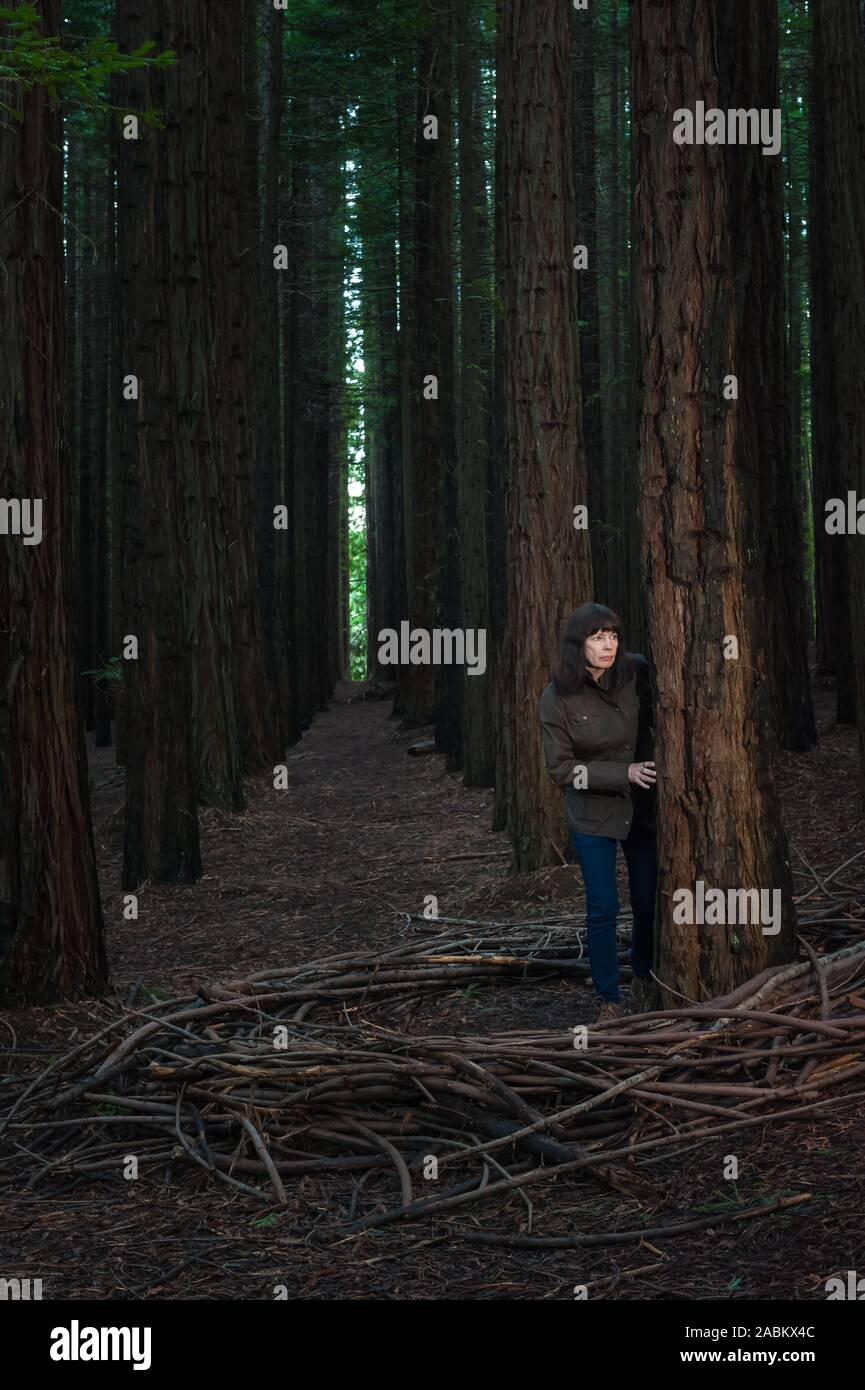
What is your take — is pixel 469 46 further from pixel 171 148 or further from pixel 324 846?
pixel 324 846

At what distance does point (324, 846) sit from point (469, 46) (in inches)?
369

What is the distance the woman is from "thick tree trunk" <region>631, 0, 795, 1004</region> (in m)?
0.31

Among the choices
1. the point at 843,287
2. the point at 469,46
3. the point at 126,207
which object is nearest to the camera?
the point at 843,287

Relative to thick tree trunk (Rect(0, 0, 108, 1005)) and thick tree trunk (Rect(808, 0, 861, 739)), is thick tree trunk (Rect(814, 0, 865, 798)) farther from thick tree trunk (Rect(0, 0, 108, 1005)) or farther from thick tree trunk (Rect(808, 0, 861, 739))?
thick tree trunk (Rect(0, 0, 108, 1005))

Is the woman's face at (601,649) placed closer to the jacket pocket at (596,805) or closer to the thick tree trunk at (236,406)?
the jacket pocket at (596,805)

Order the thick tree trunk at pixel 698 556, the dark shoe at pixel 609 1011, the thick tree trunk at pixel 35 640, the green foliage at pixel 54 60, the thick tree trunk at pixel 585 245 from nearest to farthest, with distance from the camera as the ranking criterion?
the green foliage at pixel 54 60 → the thick tree trunk at pixel 698 556 → the dark shoe at pixel 609 1011 → the thick tree trunk at pixel 35 640 → the thick tree trunk at pixel 585 245

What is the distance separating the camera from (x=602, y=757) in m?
6.78

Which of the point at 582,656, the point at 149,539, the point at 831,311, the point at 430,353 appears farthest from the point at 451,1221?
the point at 430,353

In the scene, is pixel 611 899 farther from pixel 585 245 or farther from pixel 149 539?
pixel 585 245

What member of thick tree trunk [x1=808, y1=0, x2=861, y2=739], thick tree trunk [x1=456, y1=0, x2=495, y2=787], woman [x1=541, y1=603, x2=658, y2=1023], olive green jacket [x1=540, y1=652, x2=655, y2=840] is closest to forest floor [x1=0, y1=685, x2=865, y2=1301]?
woman [x1=541, y1=603, x2=658, y2=1023]

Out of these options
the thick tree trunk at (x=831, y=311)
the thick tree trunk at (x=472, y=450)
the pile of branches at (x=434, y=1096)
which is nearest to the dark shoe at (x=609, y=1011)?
the pile of branches at (x=434, y=1096)

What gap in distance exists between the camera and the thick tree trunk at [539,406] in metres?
10.7
